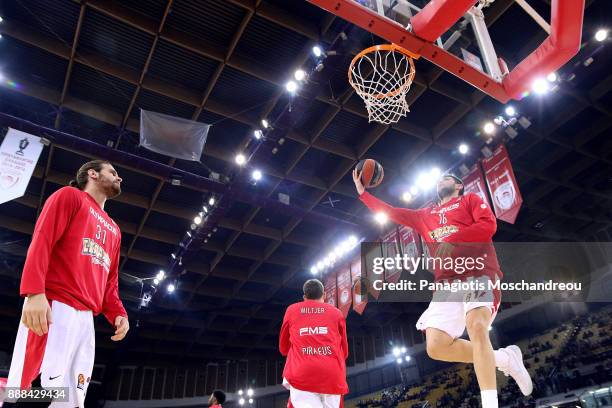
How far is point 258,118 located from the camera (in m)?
10.1

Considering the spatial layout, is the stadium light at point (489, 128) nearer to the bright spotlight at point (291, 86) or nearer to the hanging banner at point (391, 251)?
the hanging banner at point (391, 251)

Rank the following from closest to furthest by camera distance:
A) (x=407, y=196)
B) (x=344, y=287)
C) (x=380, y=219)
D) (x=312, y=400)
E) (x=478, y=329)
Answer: (x=478, y=329) → (x=312, y=400) → (x=407, y=196) → (x=380, y=219) → (x=344, y=287)

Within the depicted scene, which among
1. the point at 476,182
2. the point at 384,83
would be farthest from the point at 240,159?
the point at 476,182

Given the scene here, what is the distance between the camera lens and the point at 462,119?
408 inches

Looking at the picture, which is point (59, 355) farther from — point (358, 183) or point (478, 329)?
point (358, 183)

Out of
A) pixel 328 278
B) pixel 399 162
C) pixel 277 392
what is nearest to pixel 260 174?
pixel 399 162

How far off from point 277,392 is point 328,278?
43.6ft

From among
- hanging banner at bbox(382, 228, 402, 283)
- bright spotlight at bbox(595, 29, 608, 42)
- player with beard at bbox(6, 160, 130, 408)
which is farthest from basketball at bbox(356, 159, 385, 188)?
hanging banner at bbox(382, 228, 402, 283)

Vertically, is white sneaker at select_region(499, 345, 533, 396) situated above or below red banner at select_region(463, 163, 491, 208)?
below

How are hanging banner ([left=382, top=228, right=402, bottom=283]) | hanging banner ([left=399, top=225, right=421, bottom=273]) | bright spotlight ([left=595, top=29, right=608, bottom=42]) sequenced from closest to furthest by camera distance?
bright spotlight ([left=595, top=29, right=608, bottom=42]), hanging banner ([left=399, top=225, right=421, bottom=273]), hanging banner ([left=382, top=228, right=402, bottom=283])

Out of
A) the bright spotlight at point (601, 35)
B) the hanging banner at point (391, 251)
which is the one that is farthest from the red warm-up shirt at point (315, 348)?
the bright spotlight at point (601, 35)

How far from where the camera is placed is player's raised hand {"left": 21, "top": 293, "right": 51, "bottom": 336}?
5.90 feet

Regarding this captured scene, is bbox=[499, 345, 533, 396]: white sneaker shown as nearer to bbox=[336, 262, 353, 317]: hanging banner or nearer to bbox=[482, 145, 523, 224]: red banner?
bbox=[482, 145, 523, 224]: red banner

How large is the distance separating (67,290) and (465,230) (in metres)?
2.56
